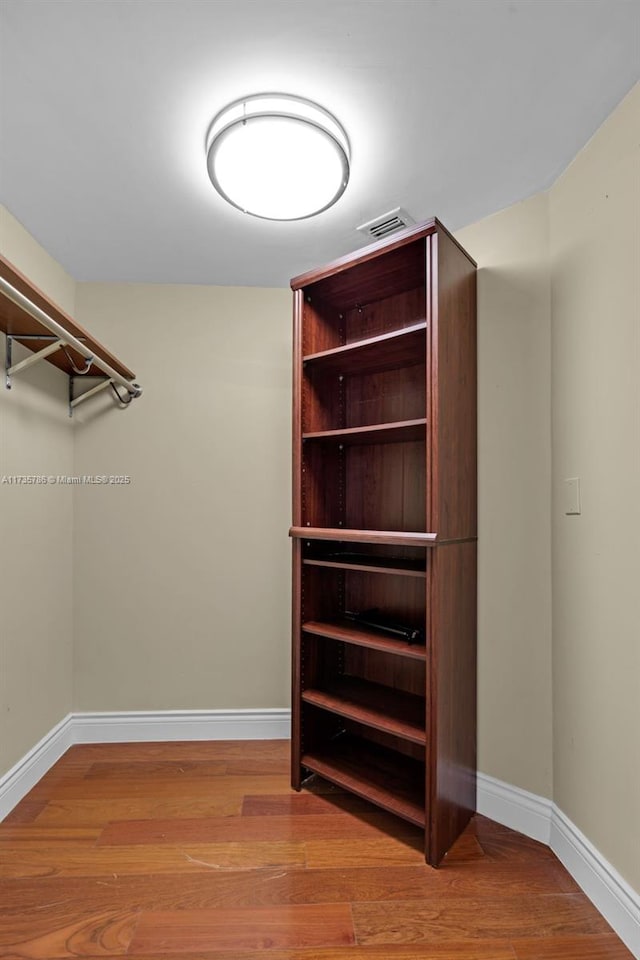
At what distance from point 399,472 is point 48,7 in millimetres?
1708

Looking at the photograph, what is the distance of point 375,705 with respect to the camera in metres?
1.88

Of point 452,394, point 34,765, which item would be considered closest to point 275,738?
point 34,765

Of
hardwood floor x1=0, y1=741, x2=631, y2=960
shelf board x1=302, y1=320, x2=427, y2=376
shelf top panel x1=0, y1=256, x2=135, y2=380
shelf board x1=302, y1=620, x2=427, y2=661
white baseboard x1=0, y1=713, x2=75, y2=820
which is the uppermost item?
shelf top panel x1=0, y1=256, x2=135, y2=380

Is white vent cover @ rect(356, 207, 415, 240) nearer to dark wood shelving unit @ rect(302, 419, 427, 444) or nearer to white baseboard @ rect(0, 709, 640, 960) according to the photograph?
dark wood shelving unit @ rect(302, 419, 427, 444)

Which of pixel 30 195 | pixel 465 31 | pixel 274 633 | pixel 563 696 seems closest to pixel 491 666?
pixel 563 696

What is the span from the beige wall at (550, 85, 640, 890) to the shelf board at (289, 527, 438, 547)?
480 mm

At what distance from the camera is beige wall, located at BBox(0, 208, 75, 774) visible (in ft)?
6.06

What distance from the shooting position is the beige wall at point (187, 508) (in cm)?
238

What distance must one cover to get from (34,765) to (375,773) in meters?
1.41

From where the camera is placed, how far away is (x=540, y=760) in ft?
5.55

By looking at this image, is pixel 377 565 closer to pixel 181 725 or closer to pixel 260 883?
pixel 260 883

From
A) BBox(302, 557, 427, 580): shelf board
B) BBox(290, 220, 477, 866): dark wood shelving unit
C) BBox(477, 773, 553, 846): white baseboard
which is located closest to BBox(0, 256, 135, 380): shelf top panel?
BBox(290, 220, 477, 866): dark wood shelving unit

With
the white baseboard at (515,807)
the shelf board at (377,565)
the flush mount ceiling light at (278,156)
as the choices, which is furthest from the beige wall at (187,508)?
the white baseboard at (515,807)

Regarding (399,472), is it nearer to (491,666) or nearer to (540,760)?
(491,666)
